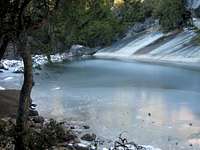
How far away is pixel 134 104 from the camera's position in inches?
921

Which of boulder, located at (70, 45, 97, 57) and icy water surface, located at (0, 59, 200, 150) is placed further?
boulder, located at (70, 45, 97, 57)

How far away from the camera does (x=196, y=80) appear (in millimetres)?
33875

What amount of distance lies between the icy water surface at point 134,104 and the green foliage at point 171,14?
21.6 m

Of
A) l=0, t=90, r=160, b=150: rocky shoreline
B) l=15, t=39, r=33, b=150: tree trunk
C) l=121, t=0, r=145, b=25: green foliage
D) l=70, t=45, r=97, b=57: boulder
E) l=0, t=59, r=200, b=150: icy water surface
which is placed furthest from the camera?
l=70, t=45, r=97, b=57: boulder

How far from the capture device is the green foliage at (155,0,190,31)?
60.3 meters

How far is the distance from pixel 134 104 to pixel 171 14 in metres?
40.1

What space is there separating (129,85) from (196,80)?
511 cm

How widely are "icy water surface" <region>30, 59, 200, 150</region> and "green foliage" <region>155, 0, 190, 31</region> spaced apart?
2155 cm

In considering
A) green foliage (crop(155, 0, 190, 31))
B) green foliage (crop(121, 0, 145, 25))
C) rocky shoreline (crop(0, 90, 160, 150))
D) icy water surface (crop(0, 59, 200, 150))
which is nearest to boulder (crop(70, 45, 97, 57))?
green foliage (crop(121, 0, 145, 25))

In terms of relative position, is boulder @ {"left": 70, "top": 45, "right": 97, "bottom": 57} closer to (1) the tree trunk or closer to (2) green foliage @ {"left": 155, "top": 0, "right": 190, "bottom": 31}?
(2) green foliage @ {"left": 155, "top": 0, "right": 190, "bottom": 31}

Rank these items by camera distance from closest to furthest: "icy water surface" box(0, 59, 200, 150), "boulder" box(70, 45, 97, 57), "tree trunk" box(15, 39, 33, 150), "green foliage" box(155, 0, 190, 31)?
"tree trunk" box(15, 39, 33, 150) → "icy water surface" box(0, 59, 200, 150) → "green foliage" box(155, 0, 190, 31) → "boulder" box(70, 45, 97, 57)

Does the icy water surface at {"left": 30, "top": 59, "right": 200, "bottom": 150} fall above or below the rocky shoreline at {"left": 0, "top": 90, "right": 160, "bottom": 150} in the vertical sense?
below

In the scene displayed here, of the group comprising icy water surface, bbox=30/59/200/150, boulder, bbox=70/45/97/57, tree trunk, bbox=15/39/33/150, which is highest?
tree trunk, bbox=15/39/33/150

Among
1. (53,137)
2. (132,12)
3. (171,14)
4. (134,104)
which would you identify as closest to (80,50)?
A: (132,12)
